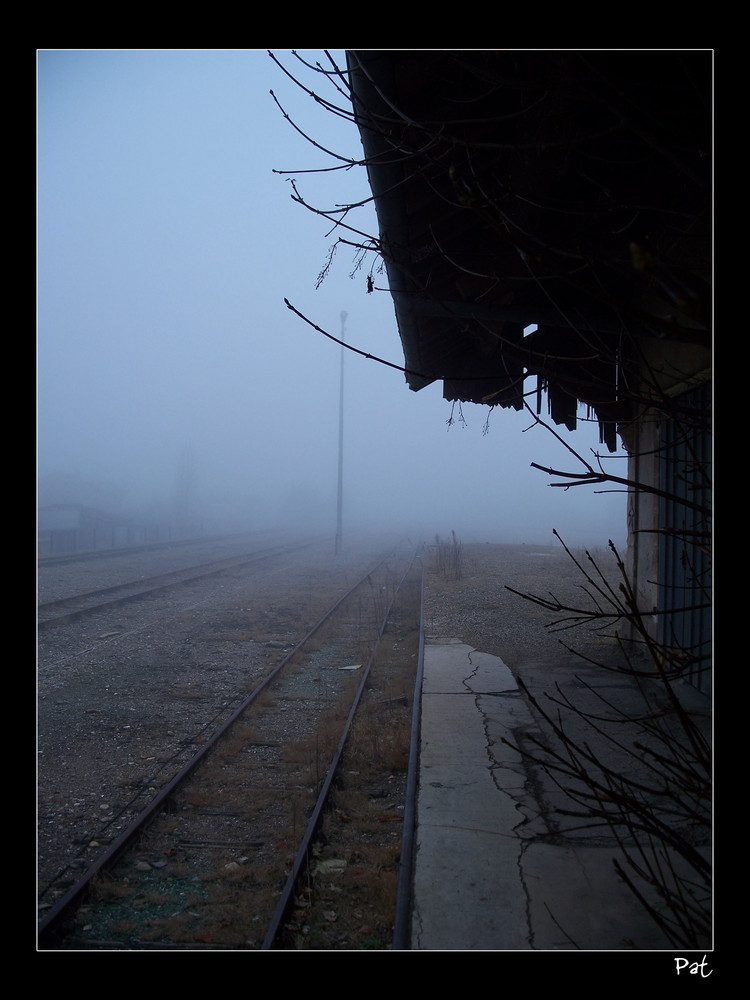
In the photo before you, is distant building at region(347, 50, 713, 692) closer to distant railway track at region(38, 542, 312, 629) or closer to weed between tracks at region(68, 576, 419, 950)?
weed between tracks at region(68, 576, 419, 950)

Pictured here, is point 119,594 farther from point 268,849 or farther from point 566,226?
point 566,226

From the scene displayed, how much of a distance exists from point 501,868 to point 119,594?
14847 millimetres

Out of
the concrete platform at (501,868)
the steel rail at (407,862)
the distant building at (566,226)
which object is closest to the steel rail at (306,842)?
the steel rail at (407,862)

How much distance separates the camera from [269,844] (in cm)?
463

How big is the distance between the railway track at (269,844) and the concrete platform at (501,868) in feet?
0.67

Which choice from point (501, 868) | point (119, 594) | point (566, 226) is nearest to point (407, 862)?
point (501, 868)

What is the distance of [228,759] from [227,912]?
8.11ft

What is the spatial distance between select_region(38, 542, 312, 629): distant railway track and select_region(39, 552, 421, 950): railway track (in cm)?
669

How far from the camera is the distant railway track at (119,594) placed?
42.3 ft

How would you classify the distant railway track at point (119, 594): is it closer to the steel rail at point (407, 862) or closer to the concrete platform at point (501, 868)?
the steel rail at point (407, 862)
